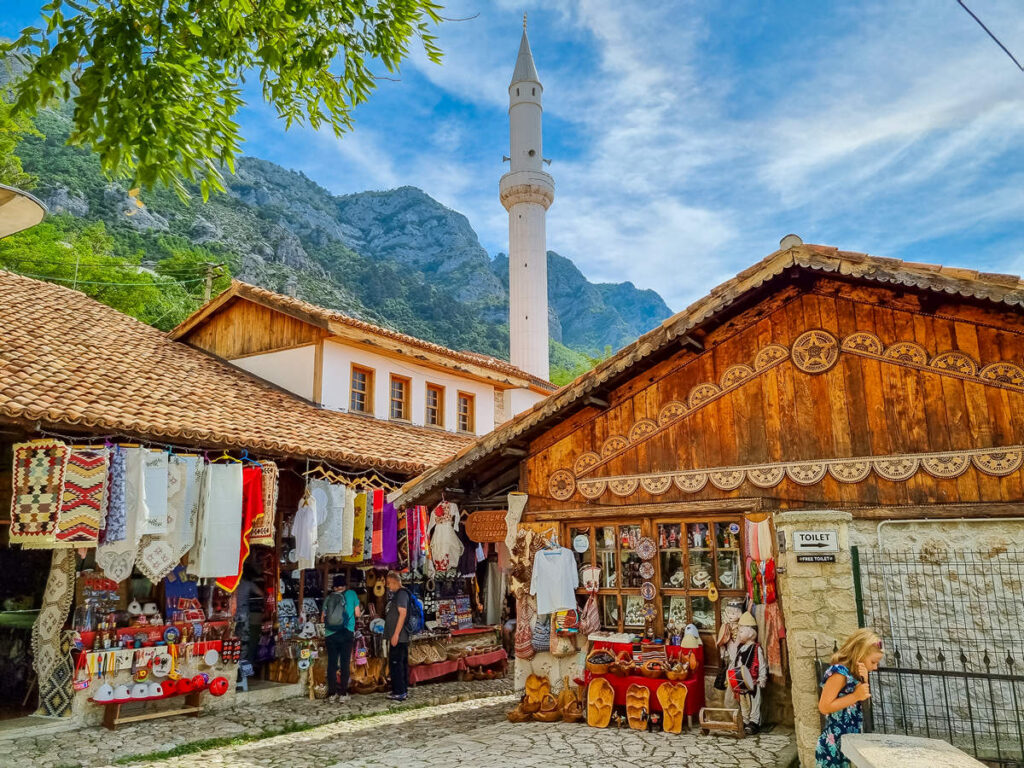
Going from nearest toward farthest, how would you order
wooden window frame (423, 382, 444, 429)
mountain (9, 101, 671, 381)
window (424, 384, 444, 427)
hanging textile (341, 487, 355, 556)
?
hanging textile (341, 487, 355, 556) < wooden window frame (423, 382, 444, 429) < window (424, 384, 444, 427) < mountain (9, 101, 671, 381)

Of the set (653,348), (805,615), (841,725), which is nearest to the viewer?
(841,725)

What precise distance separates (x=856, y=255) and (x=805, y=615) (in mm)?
3577

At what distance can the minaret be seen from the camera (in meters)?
34.7

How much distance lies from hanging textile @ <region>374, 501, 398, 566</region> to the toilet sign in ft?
22.7

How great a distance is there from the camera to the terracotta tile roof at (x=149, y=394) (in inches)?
350

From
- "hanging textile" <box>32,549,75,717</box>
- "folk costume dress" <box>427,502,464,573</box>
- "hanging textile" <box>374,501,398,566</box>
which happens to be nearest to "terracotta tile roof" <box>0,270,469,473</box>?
"hanging textile" <box>374,501,398,566</box>

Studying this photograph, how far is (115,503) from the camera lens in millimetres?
8562

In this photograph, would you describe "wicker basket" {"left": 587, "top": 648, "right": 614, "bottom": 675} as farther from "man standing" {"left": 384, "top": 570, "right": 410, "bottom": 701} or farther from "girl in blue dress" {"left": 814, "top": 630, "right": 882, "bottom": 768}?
"girl in blue dress" {"left": 814, "top": 630, "right": 882, "bottom": 768}

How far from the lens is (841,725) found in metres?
5.20

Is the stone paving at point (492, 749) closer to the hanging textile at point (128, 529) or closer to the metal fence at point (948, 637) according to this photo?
the metal fence at point (948, 637)

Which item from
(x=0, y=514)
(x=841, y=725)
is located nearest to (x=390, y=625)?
(x=0, y=514)

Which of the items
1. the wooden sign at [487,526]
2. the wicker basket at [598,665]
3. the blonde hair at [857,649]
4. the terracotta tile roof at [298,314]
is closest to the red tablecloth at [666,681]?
the wicker basket at [598,665]

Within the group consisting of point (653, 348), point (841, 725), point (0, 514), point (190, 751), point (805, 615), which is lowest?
point (190, 751)

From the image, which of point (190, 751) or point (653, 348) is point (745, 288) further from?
point (190, 751)
